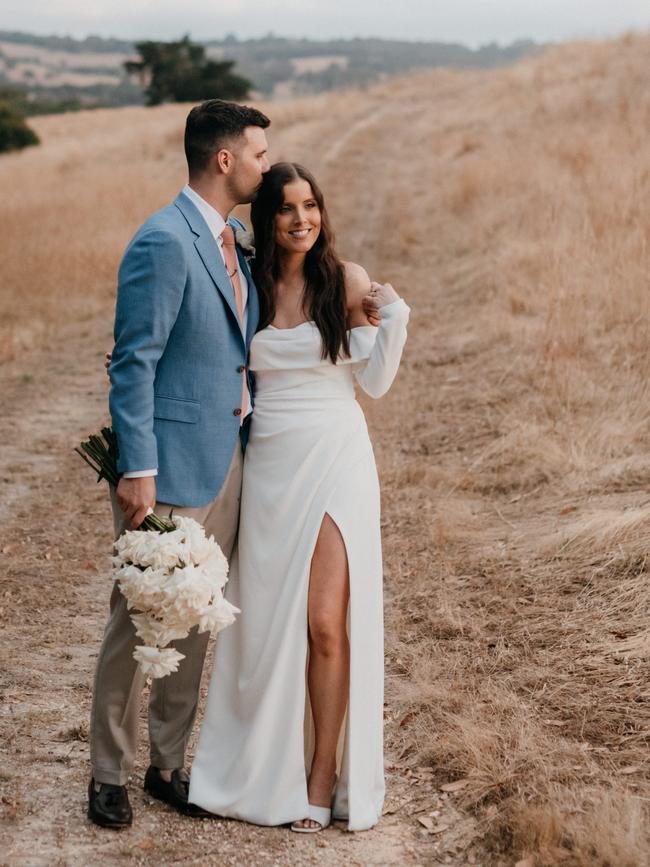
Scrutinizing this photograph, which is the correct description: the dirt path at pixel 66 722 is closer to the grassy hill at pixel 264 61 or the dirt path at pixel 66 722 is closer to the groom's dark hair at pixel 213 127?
the groom's dark hair at pixel 213 127

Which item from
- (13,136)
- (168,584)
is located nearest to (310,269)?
(168,584)

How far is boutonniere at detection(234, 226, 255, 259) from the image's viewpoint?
11.5 ft

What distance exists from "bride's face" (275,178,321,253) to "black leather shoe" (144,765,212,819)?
70.2 inches

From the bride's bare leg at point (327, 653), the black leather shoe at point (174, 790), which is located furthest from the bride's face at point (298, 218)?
the black leather shoe at point (174, 790)

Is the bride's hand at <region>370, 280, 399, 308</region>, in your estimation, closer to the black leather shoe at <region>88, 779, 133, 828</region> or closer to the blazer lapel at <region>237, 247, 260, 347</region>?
the blazer lapel at <region>237, 247, 260, 347</region>

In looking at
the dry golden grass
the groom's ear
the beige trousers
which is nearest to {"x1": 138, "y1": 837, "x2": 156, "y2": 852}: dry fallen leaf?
the beige trousers

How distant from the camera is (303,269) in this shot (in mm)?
3533

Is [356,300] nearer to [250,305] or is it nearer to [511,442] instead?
[250,305]

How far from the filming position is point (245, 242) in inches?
138

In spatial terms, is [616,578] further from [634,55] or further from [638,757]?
[634,55]

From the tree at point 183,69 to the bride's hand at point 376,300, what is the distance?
41648 mm

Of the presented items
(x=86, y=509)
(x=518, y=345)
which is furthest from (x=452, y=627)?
(x=518, y=345)

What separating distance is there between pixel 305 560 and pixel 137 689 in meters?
0.66

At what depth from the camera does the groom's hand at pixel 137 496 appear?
3.15 m
